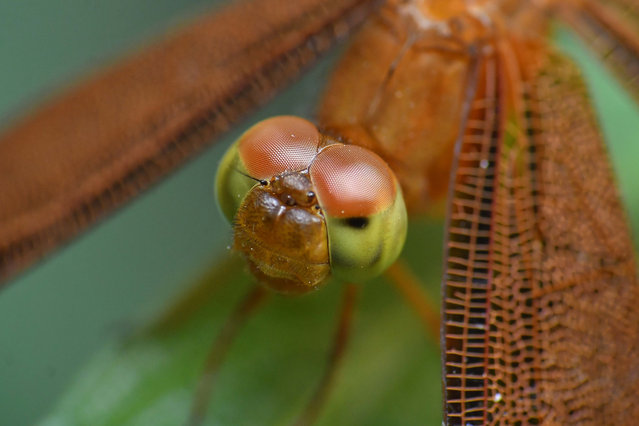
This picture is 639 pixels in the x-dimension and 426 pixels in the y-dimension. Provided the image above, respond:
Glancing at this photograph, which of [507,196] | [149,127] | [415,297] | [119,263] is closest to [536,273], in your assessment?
[507,196]

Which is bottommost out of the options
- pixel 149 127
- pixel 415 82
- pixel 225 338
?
pixel 225 338

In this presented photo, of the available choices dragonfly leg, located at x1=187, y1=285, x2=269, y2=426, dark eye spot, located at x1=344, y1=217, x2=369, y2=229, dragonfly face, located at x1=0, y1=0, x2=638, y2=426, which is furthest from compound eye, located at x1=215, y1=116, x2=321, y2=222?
dragonfly face, located at x1=0, y1=0, x2=638, y2=426

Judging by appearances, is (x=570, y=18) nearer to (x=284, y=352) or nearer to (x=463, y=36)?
(x=463, y=36)

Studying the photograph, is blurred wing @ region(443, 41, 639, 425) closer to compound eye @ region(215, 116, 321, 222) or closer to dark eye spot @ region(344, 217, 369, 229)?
dark eye spot @ region(344, 217, 369, 229)

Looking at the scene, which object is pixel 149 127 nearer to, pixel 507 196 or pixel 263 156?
pixel 263 156

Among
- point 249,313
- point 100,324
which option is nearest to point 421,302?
point 249,313

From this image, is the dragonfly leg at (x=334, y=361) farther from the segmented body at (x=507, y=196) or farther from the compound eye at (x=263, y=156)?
the compound eye at (x=263, y=156)

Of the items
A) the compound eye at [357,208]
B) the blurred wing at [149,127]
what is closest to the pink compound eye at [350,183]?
the compound eye at [357,208]
